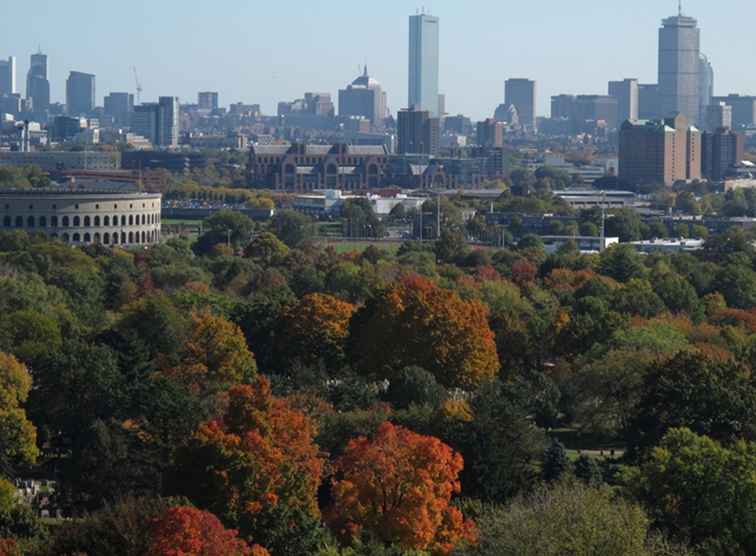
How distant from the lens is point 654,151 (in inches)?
5221

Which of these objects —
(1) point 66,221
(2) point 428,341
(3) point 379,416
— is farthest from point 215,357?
(1) point 66,221

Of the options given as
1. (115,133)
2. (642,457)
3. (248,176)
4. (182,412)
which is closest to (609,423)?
(642,457)

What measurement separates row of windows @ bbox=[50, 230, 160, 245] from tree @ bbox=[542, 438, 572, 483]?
151 feet

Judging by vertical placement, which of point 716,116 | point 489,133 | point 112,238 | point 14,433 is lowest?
point 112,238

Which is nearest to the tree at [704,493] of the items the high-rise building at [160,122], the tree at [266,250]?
the tree at [266,250]

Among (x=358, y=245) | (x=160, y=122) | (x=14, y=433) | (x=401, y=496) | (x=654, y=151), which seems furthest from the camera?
(x=160, y=122)

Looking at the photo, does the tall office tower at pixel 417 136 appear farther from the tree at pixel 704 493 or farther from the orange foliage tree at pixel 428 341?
the tree at pixel 704 493

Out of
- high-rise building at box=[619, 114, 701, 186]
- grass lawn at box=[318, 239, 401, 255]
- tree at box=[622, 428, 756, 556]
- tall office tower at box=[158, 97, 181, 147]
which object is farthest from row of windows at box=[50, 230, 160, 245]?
tall office tower at box=[158, 97, 181, 147]

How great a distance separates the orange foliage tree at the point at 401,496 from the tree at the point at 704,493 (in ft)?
6.80

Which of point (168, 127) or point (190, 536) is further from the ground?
point (168, 127)

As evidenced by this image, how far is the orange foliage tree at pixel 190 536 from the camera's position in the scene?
22.4 meters

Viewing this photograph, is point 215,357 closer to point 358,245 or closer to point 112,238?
point 112,238

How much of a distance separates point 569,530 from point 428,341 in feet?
53.9

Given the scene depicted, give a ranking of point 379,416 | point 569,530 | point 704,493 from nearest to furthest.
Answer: point 569,530 < point 704,493 < point 379,416
